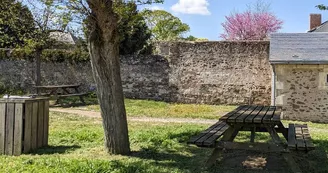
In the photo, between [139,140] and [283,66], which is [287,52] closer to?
[283,66]

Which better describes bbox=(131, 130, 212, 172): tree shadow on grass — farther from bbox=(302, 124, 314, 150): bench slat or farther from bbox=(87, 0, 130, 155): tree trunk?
bbox=(302, 124, 314, 150): bench slat

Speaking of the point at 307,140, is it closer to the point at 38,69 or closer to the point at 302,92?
the point at 302,92

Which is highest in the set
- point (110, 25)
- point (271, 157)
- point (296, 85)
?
point (110, 25)

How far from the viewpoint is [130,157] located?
5.34m

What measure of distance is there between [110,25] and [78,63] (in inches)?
476

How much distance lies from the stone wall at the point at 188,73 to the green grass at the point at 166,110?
0.92m

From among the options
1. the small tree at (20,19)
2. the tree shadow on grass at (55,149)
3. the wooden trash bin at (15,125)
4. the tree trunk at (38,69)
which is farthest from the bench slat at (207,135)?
the tree trunk at (38,69)

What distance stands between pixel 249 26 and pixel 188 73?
14252 millimetres

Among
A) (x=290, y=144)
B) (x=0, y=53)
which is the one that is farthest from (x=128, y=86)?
(x=290, y=144)

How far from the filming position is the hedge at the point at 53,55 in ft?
55.8

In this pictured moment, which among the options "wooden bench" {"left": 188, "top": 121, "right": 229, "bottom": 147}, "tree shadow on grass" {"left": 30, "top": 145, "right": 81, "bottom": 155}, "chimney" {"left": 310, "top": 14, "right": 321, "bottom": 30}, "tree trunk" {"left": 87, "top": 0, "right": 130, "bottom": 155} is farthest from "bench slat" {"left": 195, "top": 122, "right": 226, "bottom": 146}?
"chimney" {"left": 310, "top": 14, "right": 321, "bottom": 30}

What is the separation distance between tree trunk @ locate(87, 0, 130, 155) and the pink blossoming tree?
23745 millimetres

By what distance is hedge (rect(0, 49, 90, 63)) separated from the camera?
55.8 feet

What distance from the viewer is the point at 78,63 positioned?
17.0m
